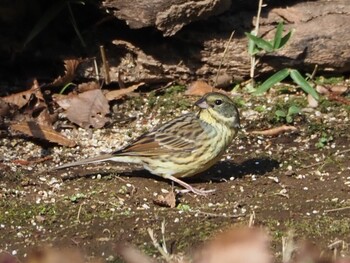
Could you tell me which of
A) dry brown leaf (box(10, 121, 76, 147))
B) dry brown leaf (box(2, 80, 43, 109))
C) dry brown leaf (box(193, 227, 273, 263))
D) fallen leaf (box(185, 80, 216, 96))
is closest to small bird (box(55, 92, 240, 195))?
dry brown leaf (box(10, 121, 76, 147))

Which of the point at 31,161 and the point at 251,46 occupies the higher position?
the point at 251,46

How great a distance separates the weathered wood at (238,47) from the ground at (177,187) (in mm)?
273

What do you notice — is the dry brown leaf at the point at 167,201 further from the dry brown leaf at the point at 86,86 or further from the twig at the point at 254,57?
Answer: the twig at the point at 254,57

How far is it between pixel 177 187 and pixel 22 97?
175 cm

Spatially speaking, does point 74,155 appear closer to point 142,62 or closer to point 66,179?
point 66,179

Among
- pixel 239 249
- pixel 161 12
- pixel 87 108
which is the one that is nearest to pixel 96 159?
pixel 87 108

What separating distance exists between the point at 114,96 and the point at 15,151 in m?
1.11

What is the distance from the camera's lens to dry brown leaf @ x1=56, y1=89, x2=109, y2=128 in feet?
21.3

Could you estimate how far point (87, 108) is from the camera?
6.62 meters

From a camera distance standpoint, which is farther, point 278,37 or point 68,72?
point 68,72

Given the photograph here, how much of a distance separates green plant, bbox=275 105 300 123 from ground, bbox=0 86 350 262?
0.08ft

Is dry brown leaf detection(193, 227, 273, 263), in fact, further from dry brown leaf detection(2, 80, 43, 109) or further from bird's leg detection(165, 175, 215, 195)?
dry brown leaf detection(2, 80, 43, 109)

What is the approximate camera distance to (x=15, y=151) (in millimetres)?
6047

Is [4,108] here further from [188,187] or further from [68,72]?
[188,187]
